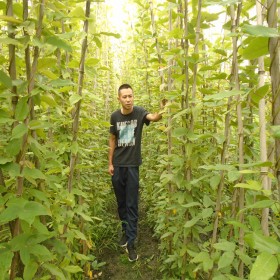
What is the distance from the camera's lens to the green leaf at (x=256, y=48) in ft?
2.43

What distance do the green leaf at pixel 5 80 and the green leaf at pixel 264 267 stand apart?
100cm

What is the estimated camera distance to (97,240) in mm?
3535

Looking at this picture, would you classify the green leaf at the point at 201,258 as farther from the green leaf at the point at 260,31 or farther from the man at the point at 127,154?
the man at the point at 127,154

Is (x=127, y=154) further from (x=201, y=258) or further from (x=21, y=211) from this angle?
(x=21, y=211)

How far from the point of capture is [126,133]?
3.56 metres

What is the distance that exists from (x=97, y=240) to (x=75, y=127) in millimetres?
2272

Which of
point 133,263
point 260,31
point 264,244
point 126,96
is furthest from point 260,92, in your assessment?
point 133,263

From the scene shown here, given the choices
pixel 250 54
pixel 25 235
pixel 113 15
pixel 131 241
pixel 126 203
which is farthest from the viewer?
pixel 113 15

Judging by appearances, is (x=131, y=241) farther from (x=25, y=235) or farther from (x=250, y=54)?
(x=250, y=54)

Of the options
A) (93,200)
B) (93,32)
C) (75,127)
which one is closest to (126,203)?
(93,200)

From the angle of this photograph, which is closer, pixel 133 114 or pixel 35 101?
pixel 35 101

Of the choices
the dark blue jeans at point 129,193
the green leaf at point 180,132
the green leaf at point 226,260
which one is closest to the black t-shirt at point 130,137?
the dark blue jeans at point 129,193

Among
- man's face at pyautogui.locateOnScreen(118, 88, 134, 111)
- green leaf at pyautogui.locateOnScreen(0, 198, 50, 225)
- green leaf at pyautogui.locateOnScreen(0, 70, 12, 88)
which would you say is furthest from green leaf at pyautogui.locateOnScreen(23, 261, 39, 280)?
man's face at pyautogui.locateOnScreen(118, 88, 134, 111)

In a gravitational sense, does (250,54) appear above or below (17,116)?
above
